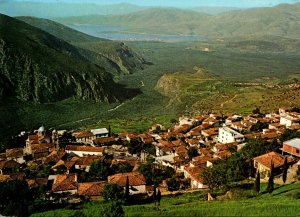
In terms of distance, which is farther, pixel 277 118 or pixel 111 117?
pixel 111 117

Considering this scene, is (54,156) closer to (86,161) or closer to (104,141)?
(86,161)

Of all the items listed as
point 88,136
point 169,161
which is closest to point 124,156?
point 169,161

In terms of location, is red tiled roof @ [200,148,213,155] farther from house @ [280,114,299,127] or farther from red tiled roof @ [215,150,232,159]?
house @ [280,114,299,127]

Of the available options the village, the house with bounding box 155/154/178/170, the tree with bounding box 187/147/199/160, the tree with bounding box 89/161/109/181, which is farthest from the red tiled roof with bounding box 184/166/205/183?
the tree with bounding box 89/161/109/181

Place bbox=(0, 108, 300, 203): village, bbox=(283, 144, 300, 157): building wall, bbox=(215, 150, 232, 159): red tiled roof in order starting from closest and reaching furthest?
bbox=(0, 108, 300, 203): village
bbox=(283, 144, 300, 157): building wall
bbox=(215, 150, 232, 159): red tiled roof

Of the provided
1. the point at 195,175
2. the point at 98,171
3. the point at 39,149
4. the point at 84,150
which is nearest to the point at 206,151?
the point at 195,175

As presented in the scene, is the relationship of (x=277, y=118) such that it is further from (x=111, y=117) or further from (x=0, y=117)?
(x=0, y=117)

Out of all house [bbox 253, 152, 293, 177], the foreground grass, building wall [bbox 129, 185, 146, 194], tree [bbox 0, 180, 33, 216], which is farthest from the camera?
house [bbox 253, 152, 293, 177]
